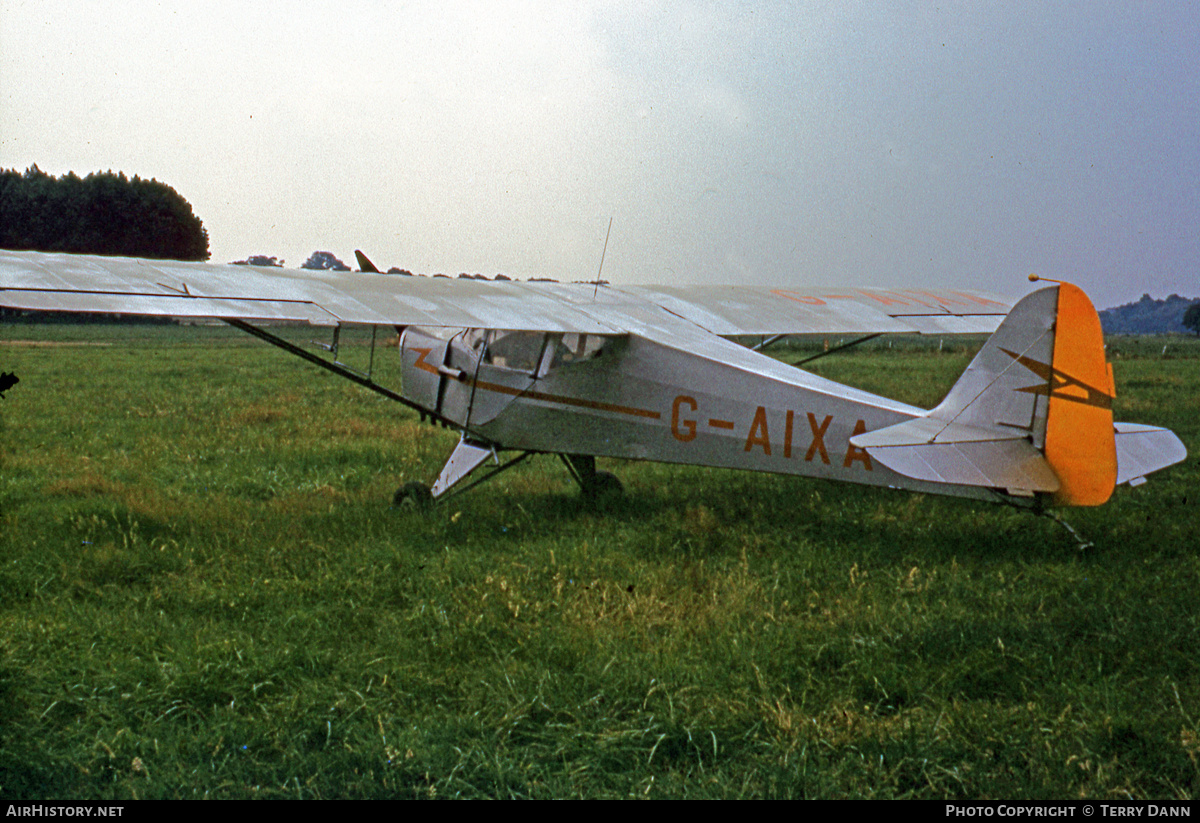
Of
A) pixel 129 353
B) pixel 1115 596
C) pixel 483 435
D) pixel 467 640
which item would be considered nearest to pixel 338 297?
pixel 483 435

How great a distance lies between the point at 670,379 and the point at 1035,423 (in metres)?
2.70

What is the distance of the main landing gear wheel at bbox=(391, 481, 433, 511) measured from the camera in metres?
8.12

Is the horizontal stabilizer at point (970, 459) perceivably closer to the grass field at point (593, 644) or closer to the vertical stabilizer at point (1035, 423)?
the vertical stabilizer at point (1035, 423)

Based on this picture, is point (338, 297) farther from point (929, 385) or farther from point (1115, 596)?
point (929, 385)

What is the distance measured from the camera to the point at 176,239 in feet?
228

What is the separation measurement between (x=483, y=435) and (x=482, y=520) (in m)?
0.95

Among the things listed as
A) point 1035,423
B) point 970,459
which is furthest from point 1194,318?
point 970,459

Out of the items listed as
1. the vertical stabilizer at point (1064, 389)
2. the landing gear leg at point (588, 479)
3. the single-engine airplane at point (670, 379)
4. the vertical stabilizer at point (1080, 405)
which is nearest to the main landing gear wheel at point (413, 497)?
the single-engine airplane at point (670, 379)

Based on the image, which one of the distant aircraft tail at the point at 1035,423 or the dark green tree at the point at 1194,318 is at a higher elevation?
the dark green tree at the point at 1194,318

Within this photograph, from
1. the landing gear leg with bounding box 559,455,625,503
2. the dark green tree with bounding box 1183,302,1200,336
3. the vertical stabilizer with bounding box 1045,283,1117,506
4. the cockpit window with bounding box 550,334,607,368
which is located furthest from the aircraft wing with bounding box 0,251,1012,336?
the dark green tree with bounding box 1183,302,1200,336

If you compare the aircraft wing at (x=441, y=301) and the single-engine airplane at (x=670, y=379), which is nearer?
the single-engine airplane at (x=670, y=379)

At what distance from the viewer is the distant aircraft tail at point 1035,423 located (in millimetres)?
5520

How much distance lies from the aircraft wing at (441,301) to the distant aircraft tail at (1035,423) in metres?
2.75

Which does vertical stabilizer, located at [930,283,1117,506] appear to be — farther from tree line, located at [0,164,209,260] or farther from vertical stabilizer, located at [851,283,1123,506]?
tree line, located at [0,164,209,260]
